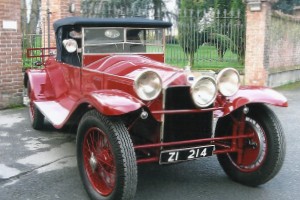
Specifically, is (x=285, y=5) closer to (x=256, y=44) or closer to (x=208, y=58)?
(x=208, y=58)

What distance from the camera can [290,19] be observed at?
39.6 feet

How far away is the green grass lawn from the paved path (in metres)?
6.33

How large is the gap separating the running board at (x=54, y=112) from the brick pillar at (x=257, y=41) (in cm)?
628

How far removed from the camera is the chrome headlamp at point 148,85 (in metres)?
3.31

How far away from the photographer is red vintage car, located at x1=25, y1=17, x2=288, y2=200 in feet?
10.5

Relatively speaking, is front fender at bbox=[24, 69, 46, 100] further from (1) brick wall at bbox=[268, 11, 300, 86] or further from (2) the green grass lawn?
(1) brick wall at bbox=[268, 11, 300, 86]

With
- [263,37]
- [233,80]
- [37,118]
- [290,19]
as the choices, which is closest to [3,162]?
[37,118]

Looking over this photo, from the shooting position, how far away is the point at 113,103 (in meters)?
3.16

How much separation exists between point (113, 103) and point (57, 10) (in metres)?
6.00

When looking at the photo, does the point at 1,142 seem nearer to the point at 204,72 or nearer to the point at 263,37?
the point at 204,72

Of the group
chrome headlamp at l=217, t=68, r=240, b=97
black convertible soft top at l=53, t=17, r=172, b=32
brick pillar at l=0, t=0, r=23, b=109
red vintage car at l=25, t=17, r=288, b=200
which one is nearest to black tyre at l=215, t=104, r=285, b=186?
red vintage car at l=25, t=17, r=288, b=200

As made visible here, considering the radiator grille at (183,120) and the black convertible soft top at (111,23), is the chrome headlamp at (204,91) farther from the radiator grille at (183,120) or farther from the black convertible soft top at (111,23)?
the black convertible soft top at (111,23)

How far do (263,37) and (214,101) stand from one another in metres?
6.88

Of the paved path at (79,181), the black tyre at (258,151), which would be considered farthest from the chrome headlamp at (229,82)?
the paved path at (79,181)
